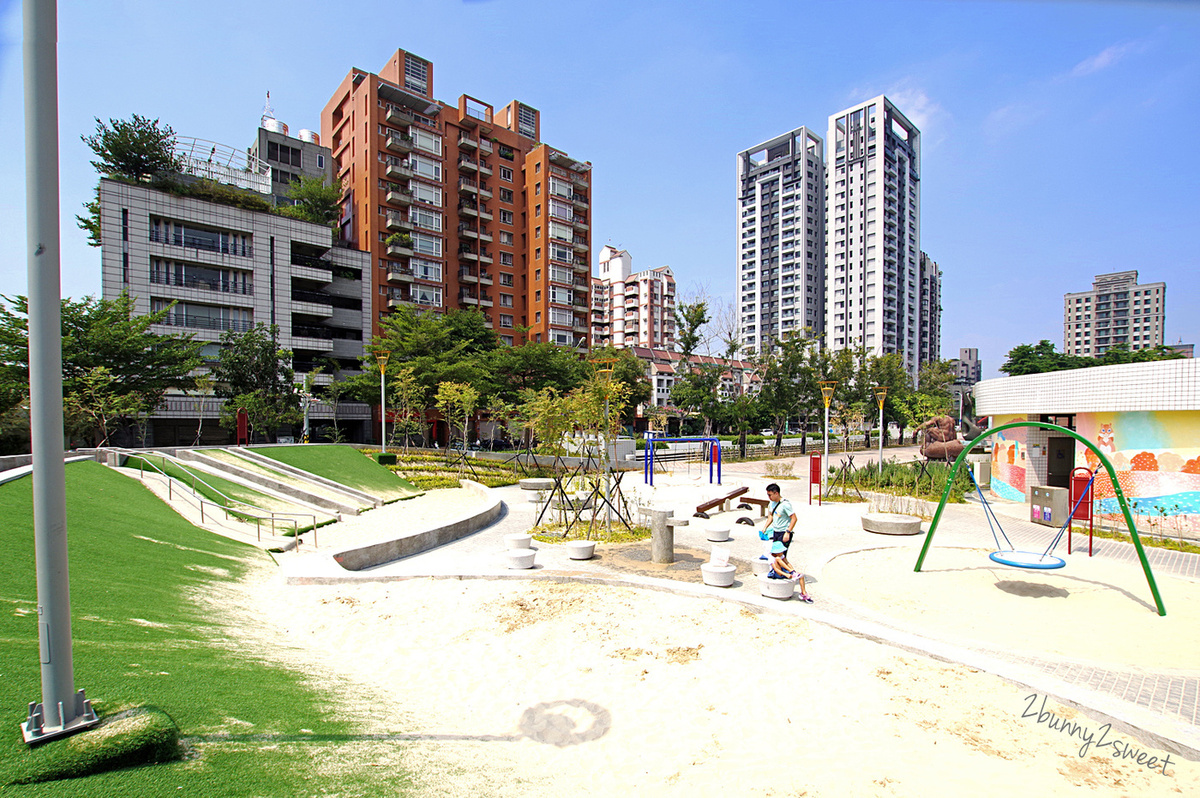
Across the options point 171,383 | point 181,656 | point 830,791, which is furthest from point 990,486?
point 171,383

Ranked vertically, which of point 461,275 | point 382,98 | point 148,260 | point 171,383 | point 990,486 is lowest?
point 990,486

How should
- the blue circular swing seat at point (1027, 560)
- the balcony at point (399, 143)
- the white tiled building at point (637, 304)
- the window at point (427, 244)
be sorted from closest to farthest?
the blue circular swing seat at point (1027, 560) → the balcony at point (399, 143) → the window at point (427, 244) → the white tiled building at point (637, 304)

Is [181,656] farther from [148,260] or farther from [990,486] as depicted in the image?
[148,260]

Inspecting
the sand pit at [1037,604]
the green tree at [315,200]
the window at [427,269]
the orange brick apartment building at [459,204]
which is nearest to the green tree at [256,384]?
the orange brick apartment building at [459,204]

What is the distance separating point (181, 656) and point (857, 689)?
646 centimetres

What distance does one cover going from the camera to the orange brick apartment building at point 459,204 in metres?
53.2

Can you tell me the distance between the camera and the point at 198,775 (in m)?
3.50

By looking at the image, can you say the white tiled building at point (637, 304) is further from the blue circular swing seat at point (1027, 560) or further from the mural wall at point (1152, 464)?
the blue circular swing seat at point (1027, 560)

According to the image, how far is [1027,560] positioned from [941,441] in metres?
21.7

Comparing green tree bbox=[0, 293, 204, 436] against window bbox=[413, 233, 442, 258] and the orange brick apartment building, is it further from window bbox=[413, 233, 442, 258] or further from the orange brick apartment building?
window bbox=[413, 233, 442, 258]

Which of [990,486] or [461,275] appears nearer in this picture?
[990,486]

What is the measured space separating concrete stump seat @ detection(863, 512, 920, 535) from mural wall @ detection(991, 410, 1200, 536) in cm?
548

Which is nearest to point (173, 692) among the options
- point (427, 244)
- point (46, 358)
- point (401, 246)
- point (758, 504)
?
point (46, 358)

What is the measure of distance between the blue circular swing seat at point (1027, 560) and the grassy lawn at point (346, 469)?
18.5m
